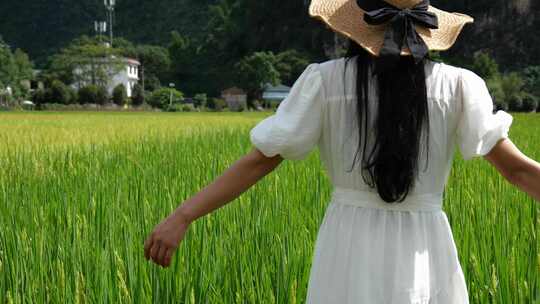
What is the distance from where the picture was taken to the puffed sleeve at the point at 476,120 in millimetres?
1081

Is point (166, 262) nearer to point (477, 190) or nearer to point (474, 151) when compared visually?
point (474, 151)

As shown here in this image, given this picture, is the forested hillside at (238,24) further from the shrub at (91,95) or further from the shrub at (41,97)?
the shrub at (41,97)

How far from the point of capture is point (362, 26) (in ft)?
3.68

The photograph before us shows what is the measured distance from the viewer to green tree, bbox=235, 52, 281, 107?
1897 inches

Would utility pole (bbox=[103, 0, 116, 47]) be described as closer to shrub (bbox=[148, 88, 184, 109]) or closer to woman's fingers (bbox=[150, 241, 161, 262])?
shrub (bbox=[148, 88, 184, 109])

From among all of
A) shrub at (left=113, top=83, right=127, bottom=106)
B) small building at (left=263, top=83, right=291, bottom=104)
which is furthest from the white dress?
small building at (left=263, top=83, right=291, bottom=104)

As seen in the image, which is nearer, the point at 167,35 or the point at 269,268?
the point at 269,268

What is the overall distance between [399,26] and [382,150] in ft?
0.71

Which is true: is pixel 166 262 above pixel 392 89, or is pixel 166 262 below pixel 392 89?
below

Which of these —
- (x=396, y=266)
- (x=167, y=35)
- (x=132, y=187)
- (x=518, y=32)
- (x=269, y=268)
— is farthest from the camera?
(x=167, y=35)

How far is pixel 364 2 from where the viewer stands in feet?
3.81

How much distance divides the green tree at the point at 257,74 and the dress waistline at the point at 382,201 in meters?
46.7

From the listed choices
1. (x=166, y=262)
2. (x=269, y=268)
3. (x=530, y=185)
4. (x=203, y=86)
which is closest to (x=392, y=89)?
(x=530, y=185)

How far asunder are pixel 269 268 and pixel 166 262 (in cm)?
56
